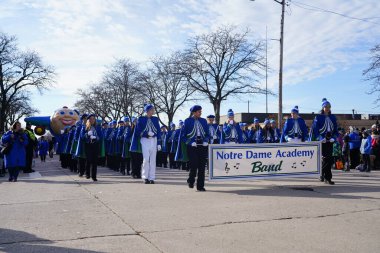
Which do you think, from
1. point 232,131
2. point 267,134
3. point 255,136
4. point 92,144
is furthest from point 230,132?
point 92,144

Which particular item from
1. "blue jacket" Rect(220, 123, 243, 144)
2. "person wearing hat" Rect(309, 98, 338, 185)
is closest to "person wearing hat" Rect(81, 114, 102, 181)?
"blue jacket" Rect(220, 123, 243, 144)

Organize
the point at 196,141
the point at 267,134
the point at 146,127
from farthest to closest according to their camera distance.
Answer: the point at 267,134, the point at 146,127, the point at 196,141

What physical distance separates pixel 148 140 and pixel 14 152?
15.7 feet

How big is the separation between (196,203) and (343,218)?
2630 millimetres

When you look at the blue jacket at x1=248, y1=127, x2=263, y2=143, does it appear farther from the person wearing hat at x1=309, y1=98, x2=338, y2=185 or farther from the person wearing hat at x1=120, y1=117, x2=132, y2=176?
the person wearing hat at x1=309, y1=98, x2=338, y2=185

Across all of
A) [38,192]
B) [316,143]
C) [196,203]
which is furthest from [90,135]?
[316,143]

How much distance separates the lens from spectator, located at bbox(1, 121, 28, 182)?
12.7 m

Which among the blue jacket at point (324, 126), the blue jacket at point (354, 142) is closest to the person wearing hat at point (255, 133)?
the blue jacket at point (354, 142)

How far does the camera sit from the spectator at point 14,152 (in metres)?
12.7

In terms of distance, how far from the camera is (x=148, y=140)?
36.8ft

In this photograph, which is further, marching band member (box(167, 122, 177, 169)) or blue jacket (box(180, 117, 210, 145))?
marching band member (box(167, 122, 177, 169))

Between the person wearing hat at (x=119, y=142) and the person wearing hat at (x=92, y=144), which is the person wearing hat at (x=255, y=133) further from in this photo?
the person wearing hat at (x=92, y=144)

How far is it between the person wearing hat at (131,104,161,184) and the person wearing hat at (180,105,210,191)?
1.57m

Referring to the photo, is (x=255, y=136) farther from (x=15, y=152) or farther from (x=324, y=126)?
(x=15, y=152)
